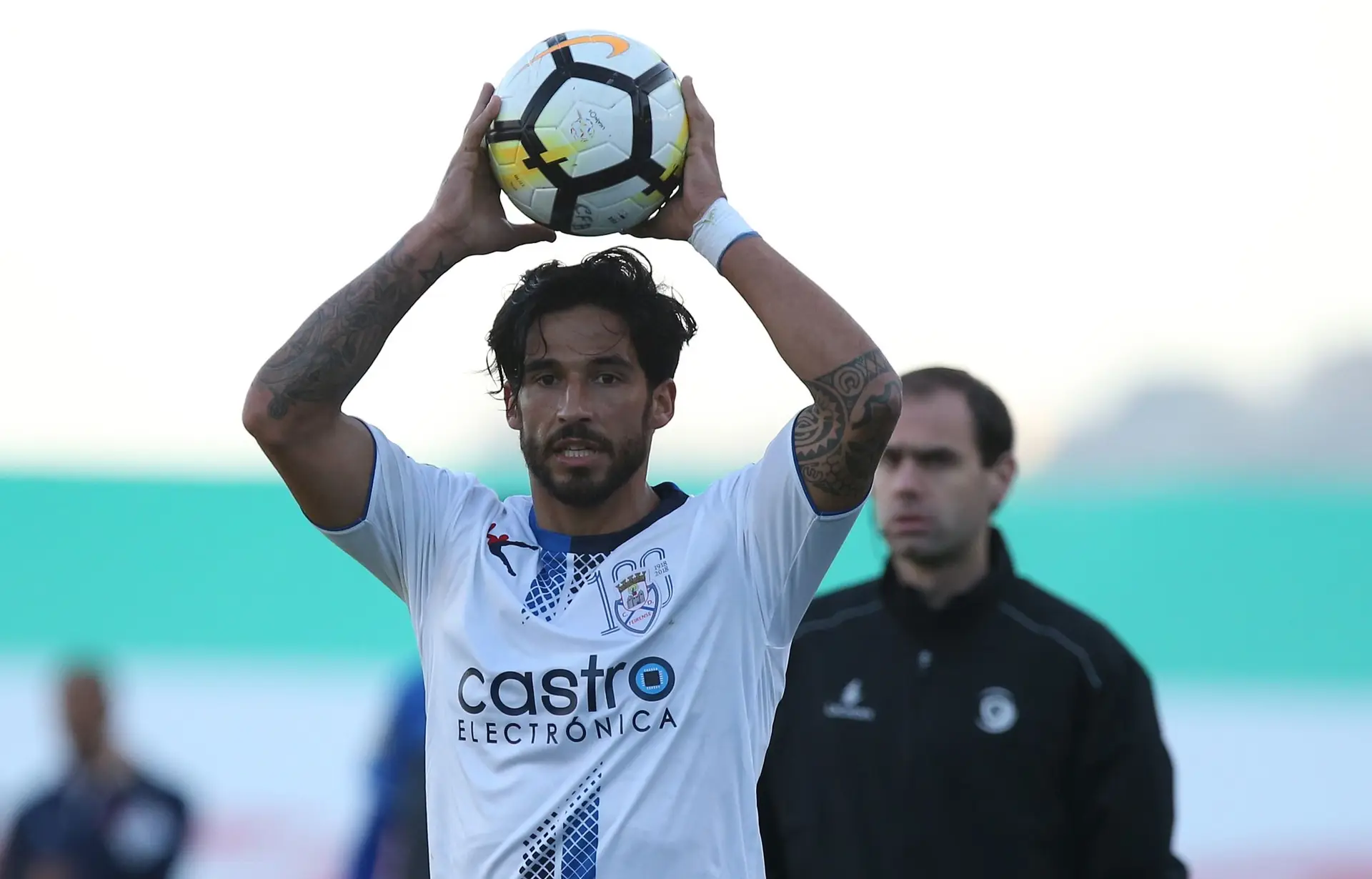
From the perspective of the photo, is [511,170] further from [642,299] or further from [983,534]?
[983,534]

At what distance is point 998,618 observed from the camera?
15.3ft

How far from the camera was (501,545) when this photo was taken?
3.21m

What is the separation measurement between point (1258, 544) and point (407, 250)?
41.7ft

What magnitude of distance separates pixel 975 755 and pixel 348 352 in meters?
2.21

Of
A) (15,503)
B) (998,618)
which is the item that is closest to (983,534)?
(998,618)

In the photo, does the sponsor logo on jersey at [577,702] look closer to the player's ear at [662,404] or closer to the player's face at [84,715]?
the player's ear at [662,404]

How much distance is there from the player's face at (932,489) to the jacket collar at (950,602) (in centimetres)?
10

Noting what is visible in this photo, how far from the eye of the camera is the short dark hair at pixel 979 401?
486 cm

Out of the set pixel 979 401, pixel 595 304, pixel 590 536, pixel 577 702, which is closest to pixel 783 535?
pixel 590 536

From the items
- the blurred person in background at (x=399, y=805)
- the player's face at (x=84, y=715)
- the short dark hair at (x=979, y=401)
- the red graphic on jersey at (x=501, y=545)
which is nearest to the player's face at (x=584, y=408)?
the red graphic on jersey at (x=501, y=545)

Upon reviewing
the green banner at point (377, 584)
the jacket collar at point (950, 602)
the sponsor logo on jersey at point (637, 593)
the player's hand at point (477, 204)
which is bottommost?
the sponsor logo on jersey at point (637, 593)

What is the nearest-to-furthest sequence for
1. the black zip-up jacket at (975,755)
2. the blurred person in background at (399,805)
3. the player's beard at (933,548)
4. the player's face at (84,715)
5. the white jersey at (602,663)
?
1. the white jersey at (602,663)
2. the black zip-up jacket at (975,755)
3. the player's beard at (933,548)
4. the blurred person in background at (399,805)
5. the player's face at (84,715)

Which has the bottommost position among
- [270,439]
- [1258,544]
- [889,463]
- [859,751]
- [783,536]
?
[859,751]

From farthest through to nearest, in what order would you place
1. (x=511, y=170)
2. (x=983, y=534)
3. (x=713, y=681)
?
(x=983, y=534) → (x=511, y=170) → (x=713, y=681)
